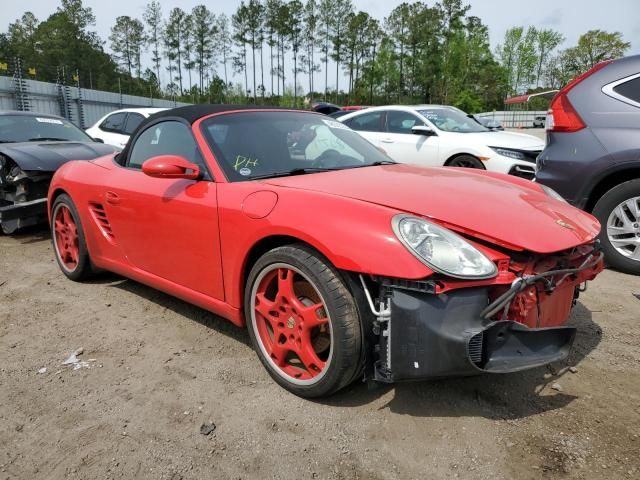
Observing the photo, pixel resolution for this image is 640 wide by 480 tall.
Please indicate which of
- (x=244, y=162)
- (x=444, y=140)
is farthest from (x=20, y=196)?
(x=444, y=140)

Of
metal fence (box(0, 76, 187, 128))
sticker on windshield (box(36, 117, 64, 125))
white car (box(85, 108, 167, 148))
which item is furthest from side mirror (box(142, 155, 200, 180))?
metal fence (box(0, 76, 187, 128))

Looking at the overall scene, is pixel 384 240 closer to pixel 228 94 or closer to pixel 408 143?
pixel 408 143

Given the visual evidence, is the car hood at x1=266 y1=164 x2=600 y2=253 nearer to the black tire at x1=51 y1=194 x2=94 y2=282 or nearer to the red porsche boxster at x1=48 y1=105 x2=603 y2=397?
the red porsche boxster at x1=48 y1=105 x2=603 y2=397

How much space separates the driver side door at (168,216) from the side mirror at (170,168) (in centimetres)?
7

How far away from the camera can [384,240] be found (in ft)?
6.23

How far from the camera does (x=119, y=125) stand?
8.77 metres

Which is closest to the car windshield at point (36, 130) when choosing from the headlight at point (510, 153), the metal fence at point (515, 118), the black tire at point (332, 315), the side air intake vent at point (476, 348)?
the black tire at point (332, 315)

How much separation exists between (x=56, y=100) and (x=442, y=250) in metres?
21.6

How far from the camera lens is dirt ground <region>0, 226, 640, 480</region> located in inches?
71.8

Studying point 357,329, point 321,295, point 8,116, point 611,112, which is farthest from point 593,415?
point 8,116

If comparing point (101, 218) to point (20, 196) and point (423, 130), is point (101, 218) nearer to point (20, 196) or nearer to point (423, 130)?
point (20, 196)

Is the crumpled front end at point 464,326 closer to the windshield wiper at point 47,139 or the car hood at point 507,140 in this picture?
the car hood at point 507,140

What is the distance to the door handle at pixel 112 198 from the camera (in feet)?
10.7

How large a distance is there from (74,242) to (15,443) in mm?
2216
